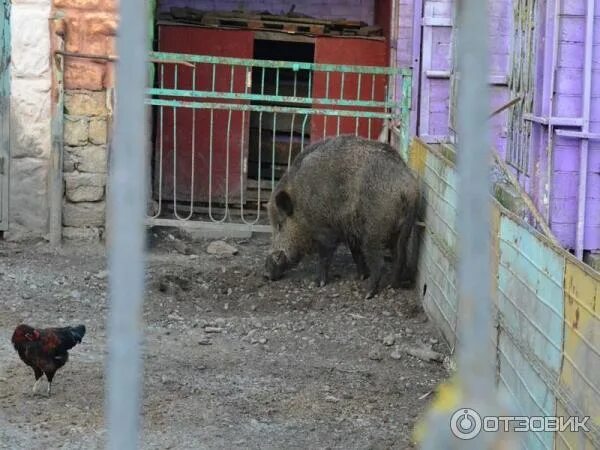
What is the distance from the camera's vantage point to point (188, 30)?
1108 centimetres

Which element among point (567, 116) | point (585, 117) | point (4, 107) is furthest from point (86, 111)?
point (585, 117)

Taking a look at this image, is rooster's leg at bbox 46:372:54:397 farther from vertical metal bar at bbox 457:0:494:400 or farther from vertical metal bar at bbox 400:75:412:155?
vertical metal bar at bbox 400:75:412:155

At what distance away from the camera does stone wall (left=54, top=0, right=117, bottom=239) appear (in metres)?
8.84

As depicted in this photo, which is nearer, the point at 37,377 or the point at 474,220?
the point at 474,220

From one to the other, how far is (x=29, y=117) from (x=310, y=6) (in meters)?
4.05

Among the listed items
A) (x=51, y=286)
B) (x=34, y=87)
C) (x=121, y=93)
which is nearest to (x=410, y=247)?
(x=51, y=286)

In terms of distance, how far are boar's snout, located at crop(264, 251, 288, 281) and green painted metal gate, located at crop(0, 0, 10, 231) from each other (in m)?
2.33

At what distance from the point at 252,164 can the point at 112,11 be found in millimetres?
3290

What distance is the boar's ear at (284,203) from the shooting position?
8662 millimetres

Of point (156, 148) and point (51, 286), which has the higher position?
point (156, 148)

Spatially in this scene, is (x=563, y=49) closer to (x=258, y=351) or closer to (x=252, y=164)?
(x=258, y=351)

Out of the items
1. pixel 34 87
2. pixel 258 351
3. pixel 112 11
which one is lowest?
pixel 258 351

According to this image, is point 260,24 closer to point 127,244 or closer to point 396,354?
point 396,354

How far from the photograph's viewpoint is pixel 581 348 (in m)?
3.60
